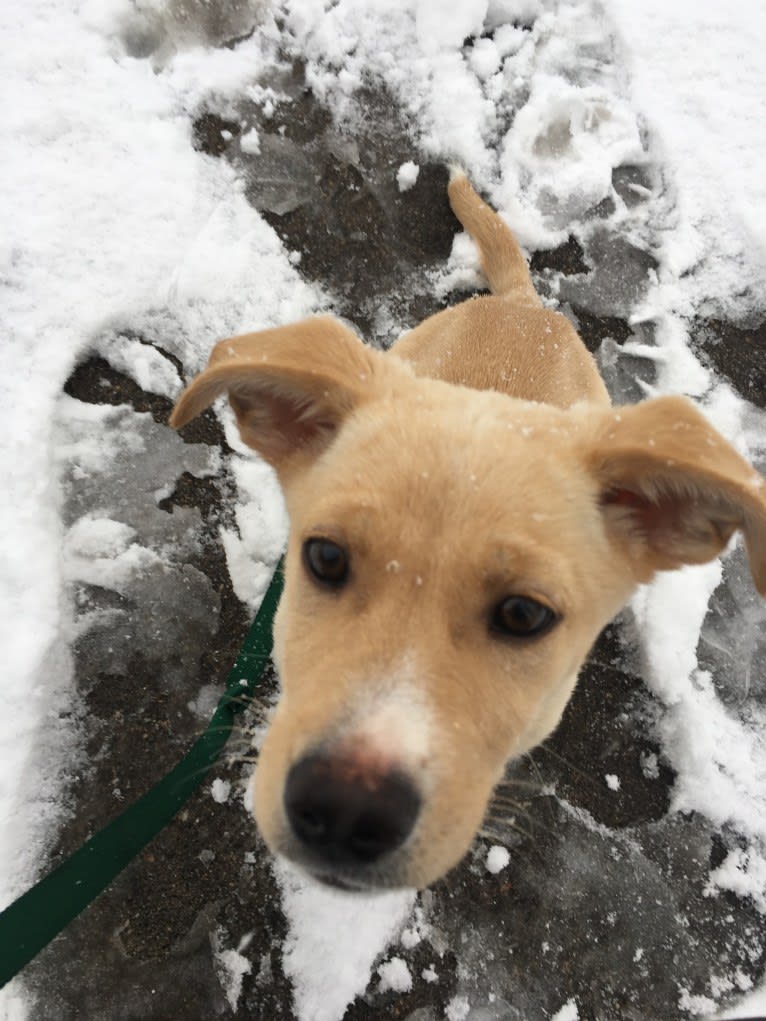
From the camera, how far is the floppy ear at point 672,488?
1849 millimetres

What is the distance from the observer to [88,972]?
2770 millimetres

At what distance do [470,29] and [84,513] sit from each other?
4537 millimetres

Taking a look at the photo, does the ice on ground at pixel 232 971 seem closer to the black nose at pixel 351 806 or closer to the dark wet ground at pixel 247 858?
the dark wet ground at pixel 247 858

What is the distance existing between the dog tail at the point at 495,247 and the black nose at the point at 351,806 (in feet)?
11.0

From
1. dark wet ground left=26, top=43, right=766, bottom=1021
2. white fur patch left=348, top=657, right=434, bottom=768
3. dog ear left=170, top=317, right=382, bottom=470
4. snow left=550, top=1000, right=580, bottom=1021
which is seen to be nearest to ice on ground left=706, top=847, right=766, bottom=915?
dark wet ground left=26, top=43, right=766, bottom=1021

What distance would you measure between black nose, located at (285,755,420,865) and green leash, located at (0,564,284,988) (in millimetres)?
969

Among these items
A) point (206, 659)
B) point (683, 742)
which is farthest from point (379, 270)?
point (683, 742)

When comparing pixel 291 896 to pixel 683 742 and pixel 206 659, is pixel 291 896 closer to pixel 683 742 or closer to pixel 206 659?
pixel 206 659

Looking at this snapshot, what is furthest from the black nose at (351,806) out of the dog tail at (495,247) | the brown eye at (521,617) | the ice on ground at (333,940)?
the dog tail at (495,247)

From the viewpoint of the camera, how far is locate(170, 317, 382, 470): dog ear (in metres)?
2.04

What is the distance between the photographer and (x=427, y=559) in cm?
173

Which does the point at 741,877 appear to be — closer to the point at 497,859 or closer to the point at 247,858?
the point at 497,859

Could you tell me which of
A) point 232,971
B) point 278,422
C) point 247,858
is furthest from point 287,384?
point 232,971

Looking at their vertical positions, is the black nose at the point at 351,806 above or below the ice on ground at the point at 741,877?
above
